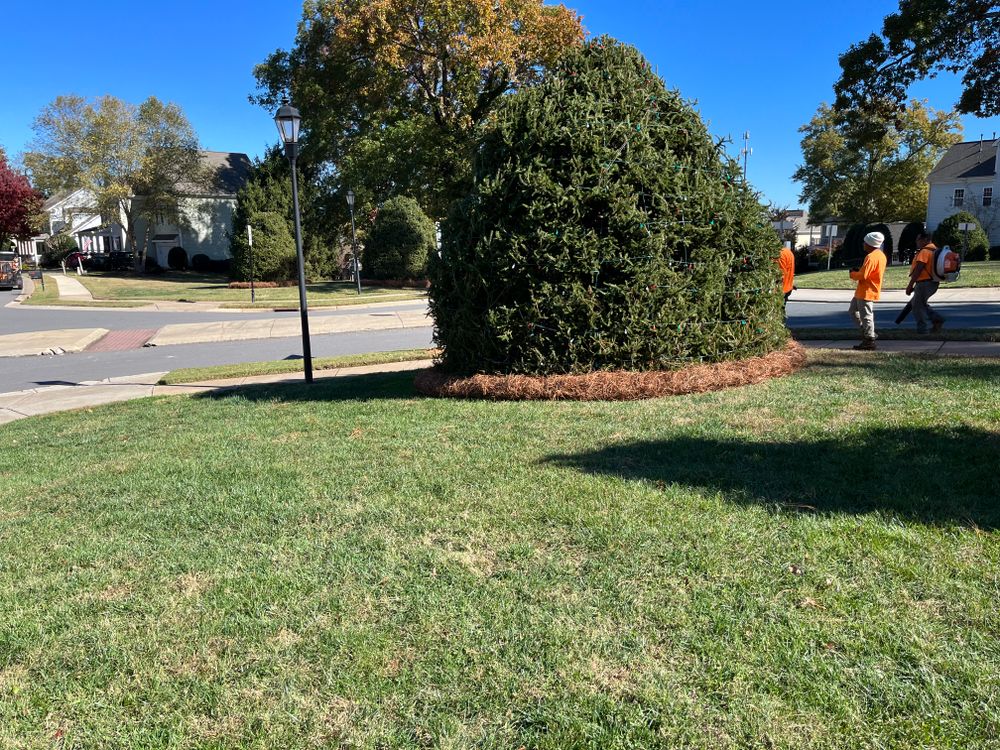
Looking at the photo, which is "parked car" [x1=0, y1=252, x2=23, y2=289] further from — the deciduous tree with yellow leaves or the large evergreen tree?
the large evergreen tree

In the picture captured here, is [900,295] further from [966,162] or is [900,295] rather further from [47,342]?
[966,162]

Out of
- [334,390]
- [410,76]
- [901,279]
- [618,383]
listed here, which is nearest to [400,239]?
[410,76]

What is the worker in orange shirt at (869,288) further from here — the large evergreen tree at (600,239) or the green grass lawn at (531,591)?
the green grass lawn at (531,591)

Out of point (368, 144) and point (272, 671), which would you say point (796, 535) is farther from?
point (368, 144)

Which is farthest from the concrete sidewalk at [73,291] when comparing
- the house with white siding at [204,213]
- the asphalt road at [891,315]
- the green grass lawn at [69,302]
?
the asphalt road at [891,315]

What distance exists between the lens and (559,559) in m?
3.44

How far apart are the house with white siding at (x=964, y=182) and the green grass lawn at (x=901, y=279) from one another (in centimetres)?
1957

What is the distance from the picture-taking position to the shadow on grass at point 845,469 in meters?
3.78

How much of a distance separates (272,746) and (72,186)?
51.0 metres

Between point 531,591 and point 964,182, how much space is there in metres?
56.2

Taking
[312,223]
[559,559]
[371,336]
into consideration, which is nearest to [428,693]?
[559,559]

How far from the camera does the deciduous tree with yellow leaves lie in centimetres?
2900

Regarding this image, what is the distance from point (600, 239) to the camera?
23.3 ft

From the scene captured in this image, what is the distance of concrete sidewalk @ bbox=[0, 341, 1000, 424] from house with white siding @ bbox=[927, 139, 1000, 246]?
43.2 meters
